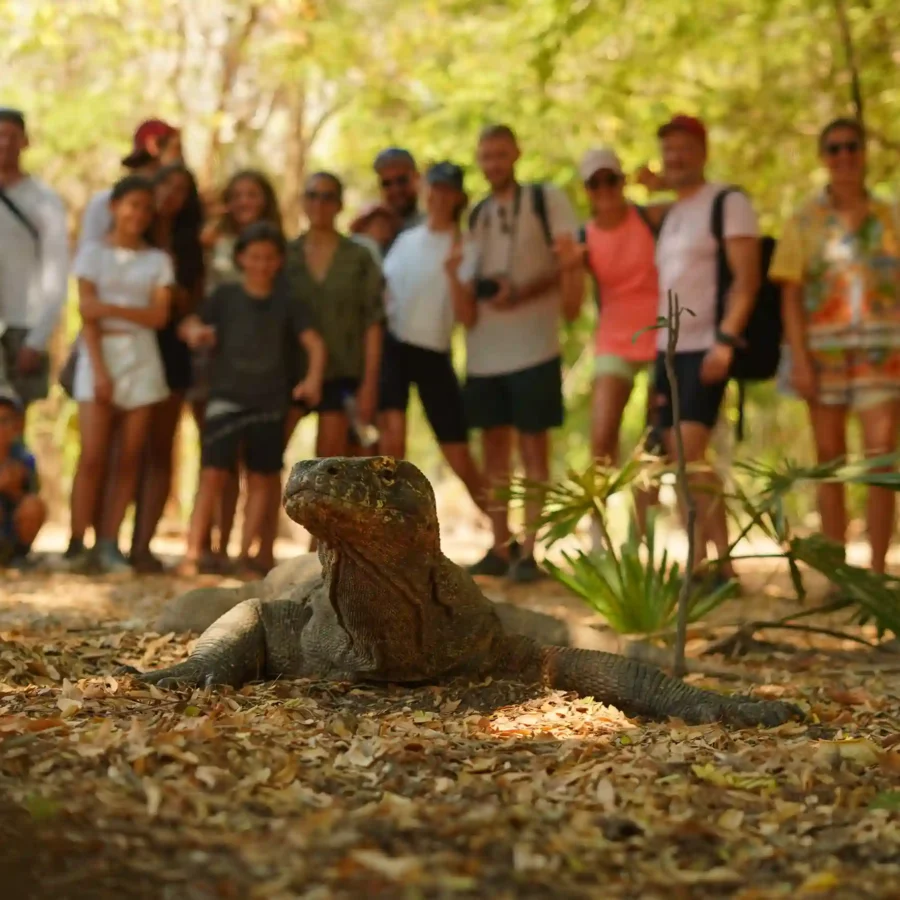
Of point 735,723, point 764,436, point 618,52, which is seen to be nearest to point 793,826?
point 735,723

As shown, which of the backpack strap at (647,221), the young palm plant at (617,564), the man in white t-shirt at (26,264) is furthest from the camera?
the man in white t-shirt at (26,264)

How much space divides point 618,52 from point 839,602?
8.54 m

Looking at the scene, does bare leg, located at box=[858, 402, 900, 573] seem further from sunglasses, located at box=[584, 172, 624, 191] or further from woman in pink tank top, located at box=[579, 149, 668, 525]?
sunglasses, located at box=[584, 172, 624, 191]

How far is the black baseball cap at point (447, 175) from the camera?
7.12 meters

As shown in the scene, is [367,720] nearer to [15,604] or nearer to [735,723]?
[735,723]

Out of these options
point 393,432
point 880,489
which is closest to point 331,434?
point 393,432

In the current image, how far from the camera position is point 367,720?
345cm

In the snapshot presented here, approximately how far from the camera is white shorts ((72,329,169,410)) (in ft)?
23.7

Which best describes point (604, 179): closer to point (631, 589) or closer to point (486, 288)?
point (486, 288)

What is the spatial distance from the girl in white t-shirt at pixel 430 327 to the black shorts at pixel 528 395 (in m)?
0.23

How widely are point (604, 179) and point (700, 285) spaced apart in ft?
2.75

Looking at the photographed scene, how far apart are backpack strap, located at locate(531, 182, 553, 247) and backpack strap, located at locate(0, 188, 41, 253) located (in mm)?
2845

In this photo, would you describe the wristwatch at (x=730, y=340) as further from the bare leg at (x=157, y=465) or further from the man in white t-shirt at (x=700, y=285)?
the bare leg at (x=157, y=465)

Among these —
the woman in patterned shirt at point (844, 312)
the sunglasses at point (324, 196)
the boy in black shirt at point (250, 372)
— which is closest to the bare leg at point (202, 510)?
the boy in black shirt at point (250, 372)
